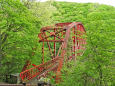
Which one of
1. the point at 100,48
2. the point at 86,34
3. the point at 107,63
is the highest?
the point at 86,34

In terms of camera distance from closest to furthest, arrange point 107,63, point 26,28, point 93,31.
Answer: point 107,63 < point 93,31 < point 26,28

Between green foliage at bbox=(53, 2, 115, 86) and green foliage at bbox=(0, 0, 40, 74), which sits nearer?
green foliage at bbox=(53, 2, 115, 86)

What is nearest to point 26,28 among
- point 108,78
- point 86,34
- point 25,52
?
point 25,52

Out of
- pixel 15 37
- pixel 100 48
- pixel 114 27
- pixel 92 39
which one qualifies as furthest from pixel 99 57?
pixel 15 37

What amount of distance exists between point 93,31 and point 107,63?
1723 millimetres

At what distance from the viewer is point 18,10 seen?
479 inches

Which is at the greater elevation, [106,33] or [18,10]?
[18,10]

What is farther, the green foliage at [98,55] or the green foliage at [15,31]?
the green foliage at [15,31]

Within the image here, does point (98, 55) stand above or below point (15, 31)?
below

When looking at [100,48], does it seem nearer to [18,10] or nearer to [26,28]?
[26,28]

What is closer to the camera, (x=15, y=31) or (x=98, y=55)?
(x=98, y=55)

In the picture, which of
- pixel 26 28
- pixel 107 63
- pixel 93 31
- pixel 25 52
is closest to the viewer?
pixel 107 63

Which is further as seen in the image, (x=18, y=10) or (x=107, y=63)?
(x=18, y=10)

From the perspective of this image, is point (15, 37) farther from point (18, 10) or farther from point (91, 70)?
point (91, 70)
